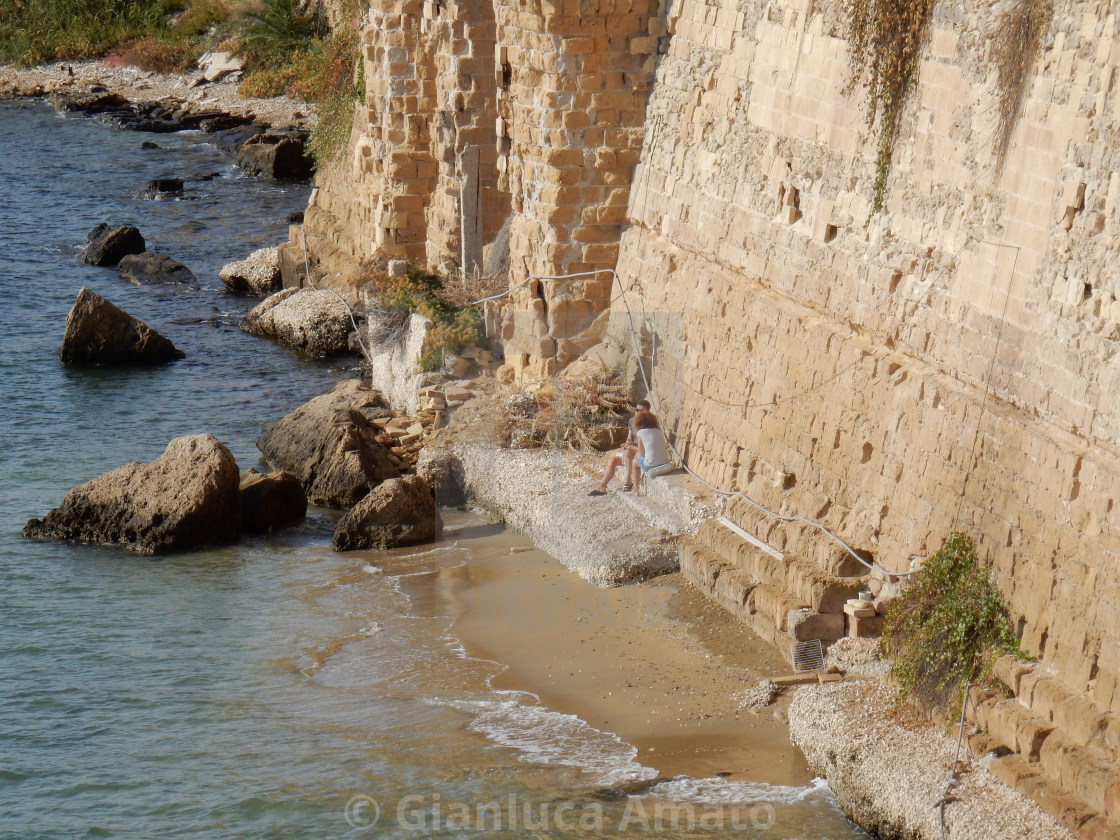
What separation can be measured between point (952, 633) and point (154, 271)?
55.8 feet

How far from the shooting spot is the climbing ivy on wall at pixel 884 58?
8.76 metres

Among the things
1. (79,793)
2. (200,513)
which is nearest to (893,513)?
(79,793)

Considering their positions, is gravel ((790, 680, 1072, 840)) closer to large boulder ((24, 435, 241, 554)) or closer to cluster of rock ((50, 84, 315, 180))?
large boulder ((24, 435, 241, 554))

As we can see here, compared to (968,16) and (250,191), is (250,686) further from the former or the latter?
(250,191)

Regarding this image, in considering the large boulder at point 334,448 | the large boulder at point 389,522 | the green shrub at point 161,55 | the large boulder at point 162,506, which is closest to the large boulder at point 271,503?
the large boulder at point 162,506

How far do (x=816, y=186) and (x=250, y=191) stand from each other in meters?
19.2

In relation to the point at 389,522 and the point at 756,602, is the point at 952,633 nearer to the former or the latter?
the point at 756,602

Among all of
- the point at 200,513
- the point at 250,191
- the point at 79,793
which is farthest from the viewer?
the point at 250,191

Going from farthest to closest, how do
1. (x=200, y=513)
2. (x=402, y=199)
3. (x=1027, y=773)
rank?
1. (x=402, y=199)
2. (x=200, y=513)
3. (x=1027, y=773)

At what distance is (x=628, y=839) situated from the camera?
25.2 feet

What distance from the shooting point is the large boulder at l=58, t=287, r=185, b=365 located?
18106 mm

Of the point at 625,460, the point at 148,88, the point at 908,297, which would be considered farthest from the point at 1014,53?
the point at 148,88

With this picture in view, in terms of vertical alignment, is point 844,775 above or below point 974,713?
below

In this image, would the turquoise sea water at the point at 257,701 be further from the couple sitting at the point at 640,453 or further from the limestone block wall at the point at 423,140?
the limestone block wall at the point at 423,140
